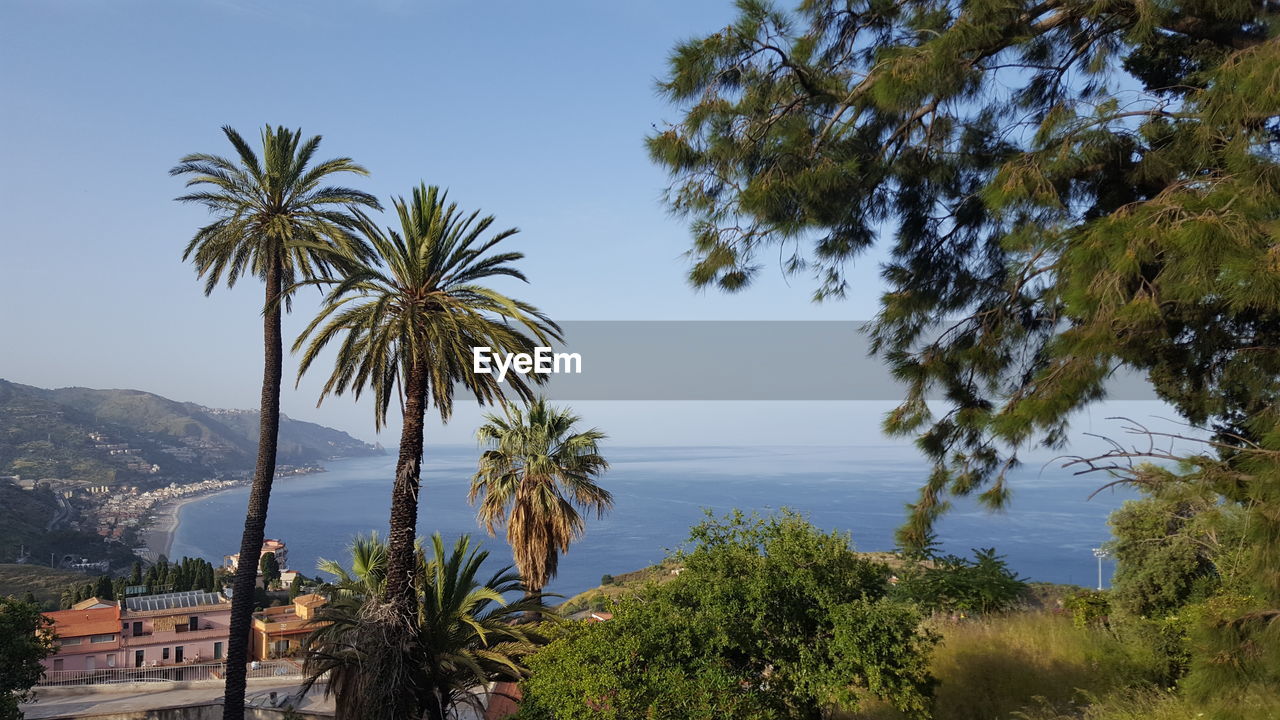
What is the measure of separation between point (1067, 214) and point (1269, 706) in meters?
4.11

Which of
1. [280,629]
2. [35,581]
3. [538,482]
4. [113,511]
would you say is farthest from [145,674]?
[113,511]

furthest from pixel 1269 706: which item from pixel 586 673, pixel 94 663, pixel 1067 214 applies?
pixel 94 663

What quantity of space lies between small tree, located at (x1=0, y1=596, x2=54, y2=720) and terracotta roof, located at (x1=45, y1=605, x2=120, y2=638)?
1372 inches

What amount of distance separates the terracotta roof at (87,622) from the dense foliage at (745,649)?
51339 millimetres

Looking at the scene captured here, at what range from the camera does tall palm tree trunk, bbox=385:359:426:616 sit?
13.2m

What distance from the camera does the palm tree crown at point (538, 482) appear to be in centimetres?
1672

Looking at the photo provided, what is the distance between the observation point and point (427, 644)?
13758 mm

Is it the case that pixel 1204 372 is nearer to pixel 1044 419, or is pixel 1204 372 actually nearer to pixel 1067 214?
pixel 1067 214

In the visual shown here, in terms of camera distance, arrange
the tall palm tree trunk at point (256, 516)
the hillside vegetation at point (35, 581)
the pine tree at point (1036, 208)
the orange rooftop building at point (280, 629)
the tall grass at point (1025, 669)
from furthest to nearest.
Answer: the hillside vegetation at point (35, 581)
the orange rooftop building at point (280, 629)
the tall palm tree trunk at point (256, 516)
the tall grass at point (1025, 669)
the pine tree at point (1036, 208)

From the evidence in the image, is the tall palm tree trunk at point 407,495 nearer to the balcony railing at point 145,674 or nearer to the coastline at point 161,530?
the balcony railing at point 145,674

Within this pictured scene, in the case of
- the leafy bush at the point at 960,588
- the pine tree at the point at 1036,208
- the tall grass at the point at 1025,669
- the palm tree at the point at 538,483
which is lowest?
the tall grass at the point at 1025,669

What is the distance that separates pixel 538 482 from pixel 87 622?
46.7 meters

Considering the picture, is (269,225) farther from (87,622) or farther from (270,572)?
(270,572)

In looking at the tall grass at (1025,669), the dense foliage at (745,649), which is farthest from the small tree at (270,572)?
the tall grass at (1025,669)
